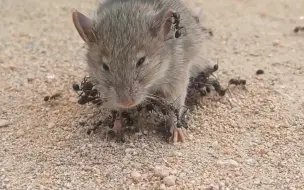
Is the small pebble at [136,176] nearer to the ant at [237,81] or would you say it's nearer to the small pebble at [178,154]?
the small pebble at [178,154]

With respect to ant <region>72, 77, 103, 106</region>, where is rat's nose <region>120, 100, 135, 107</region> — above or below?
above

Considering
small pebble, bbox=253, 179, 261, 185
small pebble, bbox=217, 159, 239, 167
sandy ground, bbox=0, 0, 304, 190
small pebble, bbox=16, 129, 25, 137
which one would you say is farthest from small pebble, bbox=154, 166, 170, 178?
small pebble, bbox=16, 129, 25, 137

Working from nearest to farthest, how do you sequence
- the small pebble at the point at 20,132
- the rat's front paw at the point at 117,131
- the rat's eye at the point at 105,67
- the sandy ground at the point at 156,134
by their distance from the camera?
the sandy ground at the point at 156,134 → the rat's eye at the point at 105,67 → the rat's front paw at the point at 117,131 → the small pebble at the point at 20,132

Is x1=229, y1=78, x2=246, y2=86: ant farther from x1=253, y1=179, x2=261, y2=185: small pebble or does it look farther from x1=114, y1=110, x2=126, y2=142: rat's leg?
x1=253, y1=179, x2=261, y2=185: small pebble

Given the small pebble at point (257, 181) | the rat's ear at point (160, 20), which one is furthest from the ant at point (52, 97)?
the small pebble at point (257, 181)

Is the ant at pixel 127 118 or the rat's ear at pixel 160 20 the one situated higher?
the rat's ear at pixel 160 20

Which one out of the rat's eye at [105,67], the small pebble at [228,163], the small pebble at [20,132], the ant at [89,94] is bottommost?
the small pebble at [20,132]
